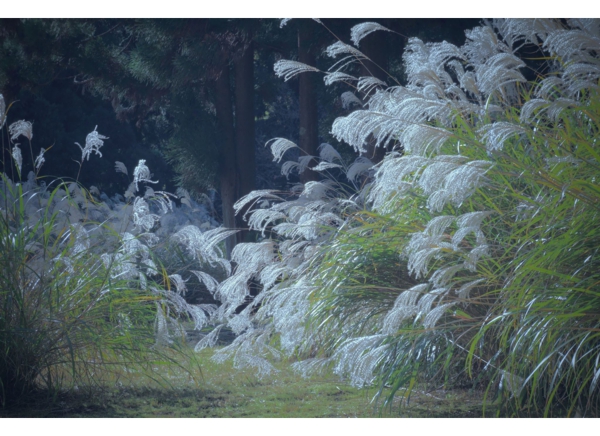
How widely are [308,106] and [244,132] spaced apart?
1.60ft

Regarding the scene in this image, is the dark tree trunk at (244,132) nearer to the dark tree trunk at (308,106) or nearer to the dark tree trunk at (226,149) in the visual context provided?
the dark tree trunk at (226,149)

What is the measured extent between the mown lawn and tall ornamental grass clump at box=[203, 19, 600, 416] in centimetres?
9

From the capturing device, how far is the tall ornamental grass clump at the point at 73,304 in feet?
7.93

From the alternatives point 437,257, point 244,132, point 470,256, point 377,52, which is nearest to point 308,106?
point 244,132

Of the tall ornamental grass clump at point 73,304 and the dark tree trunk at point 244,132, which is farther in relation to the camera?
the dark tree trunk at point 244,132

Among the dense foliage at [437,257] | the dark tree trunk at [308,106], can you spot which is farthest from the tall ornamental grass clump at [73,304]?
the dark tree trunk at [308,106]

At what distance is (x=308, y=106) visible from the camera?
162 inches

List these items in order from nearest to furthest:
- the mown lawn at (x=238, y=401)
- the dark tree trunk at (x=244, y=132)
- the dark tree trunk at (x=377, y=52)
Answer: the mown lawn at (x=238, y=401)
the dark tree trunk at (x=377, y=52)
the dark tree trunk at (x=244, y=132)

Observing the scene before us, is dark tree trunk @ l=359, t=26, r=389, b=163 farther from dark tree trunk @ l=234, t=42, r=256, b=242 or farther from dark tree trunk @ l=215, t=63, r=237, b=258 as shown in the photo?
dark tree trunk @ l=215, t=63, r=237, b=258

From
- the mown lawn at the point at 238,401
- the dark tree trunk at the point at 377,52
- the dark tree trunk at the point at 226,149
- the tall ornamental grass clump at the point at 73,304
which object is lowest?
the mown lawn at the point at 238,401

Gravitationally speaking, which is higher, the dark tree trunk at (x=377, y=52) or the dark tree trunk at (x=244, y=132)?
the dark tree trunk at (x=377, y=52)

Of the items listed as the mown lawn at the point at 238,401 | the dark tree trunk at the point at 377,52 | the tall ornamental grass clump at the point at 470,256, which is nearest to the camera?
the tall ornamental grass clump at the point at 470,256

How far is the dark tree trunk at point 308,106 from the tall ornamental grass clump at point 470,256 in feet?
3.29
